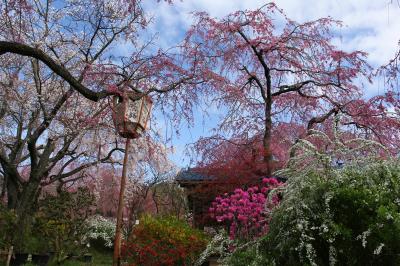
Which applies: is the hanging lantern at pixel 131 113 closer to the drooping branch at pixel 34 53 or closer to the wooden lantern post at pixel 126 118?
the wooden lantern post at pixel 126 118

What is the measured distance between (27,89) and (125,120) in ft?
28.2

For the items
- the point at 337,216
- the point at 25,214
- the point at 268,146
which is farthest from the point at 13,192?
the point at 337,216

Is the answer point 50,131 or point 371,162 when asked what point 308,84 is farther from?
point 50,131

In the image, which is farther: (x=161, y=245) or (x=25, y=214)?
(x=25, y=214)

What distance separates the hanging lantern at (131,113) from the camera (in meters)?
5.64

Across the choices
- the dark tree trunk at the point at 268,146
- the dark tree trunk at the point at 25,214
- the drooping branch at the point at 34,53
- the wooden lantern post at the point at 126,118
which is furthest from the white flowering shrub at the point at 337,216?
the dark tree trunk at the point at 25,214

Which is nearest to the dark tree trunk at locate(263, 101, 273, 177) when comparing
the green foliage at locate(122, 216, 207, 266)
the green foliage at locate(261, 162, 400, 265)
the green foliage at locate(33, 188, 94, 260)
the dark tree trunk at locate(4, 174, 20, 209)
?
the green foliage at locate(122, 216, 207, 266)

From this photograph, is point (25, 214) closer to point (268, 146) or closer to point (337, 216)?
point (268, 146)

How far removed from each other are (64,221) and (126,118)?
532 cm

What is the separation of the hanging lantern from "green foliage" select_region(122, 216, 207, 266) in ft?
8.03

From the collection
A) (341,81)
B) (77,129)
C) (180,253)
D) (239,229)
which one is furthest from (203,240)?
(77,129)

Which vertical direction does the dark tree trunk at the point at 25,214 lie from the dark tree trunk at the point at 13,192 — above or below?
below

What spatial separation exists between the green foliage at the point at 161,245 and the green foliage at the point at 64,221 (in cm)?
269

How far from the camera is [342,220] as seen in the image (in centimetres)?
331
